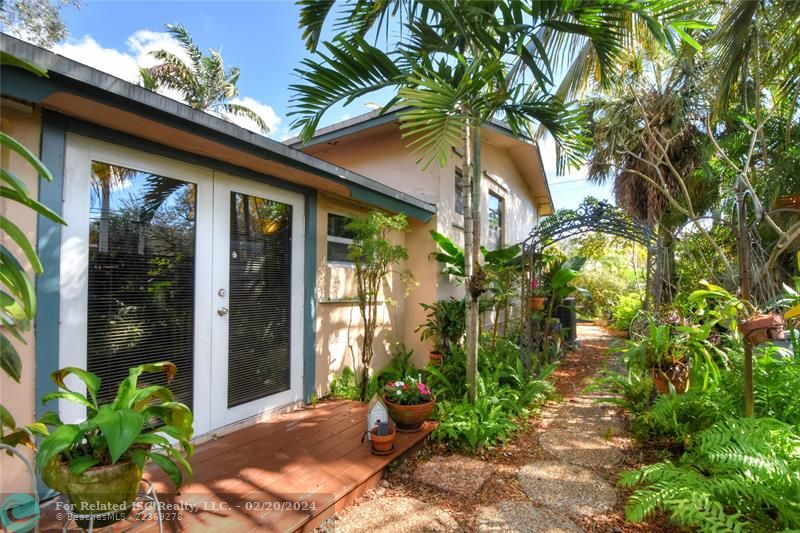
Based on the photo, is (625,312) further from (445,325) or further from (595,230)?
(445,325)

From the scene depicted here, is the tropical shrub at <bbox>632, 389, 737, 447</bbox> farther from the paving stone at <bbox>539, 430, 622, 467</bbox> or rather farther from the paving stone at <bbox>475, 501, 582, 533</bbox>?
the paving stone at <bbox>475, 501, 582, 533</bbox>

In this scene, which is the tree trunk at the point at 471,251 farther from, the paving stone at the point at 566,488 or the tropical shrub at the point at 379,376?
the paving stone at the point at 566,488

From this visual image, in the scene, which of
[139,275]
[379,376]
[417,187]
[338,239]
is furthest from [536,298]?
[139,275]

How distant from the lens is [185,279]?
3264mm

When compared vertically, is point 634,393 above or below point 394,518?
above

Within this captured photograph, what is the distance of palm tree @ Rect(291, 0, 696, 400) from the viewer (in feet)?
10.6

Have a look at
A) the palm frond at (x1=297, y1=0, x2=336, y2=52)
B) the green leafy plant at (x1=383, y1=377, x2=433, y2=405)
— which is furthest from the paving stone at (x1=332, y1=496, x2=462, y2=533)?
the palm frond at (x1=297, y1=0, x2=336, y2=52)

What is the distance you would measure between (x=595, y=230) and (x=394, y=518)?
449 cm

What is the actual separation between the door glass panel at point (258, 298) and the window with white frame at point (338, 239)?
76 centimetres

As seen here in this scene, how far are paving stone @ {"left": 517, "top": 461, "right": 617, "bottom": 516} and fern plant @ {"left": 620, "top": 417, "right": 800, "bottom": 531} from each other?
0.39 meters

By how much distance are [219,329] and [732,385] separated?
15.8 feet

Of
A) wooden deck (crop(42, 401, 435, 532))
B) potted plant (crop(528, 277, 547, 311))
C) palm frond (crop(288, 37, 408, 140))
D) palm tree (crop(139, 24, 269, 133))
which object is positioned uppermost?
palm tree (crop(139, 24, 269, 133))

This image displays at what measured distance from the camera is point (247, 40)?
6.00 meters

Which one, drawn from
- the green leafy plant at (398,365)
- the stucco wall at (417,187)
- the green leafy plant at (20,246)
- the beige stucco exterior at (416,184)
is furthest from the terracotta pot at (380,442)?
the stucco wall at (417,187)
